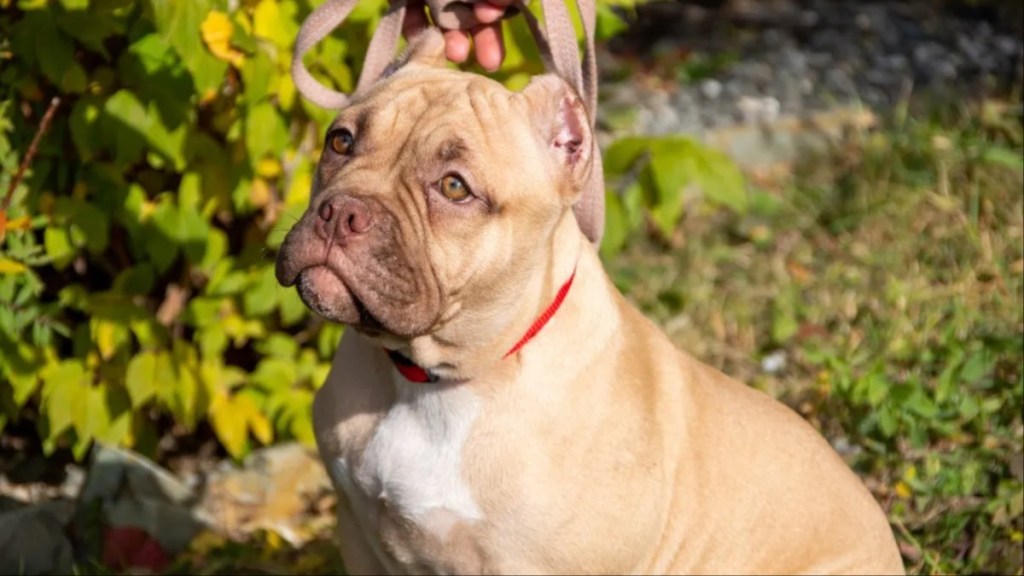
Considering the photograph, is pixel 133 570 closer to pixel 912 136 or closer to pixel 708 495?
pixel 708 495

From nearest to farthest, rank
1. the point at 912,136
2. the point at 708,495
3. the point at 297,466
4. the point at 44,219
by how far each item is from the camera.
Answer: the point at 708,495
the point at 44,219
the point at 297,466
the point at 912,136

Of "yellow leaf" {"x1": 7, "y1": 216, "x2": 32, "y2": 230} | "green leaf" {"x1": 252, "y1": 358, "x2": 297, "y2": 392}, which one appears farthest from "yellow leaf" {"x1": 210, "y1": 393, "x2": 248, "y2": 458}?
"yellow leaf" {"x1": 7, "y1": 216, "x2": 32, "y2": 230}

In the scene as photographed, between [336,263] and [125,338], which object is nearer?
[336,263]

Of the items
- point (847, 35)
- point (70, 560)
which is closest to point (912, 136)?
point (847, 35)

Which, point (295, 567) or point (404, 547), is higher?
point (404, 547)

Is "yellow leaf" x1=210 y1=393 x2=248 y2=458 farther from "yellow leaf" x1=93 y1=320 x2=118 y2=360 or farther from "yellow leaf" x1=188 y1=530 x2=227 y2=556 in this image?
"yellow leaf" x1=93 y1=320 x2=118 y2=360

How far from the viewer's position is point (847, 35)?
9625 millimetres

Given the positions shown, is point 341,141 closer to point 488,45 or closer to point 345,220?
point 345,220

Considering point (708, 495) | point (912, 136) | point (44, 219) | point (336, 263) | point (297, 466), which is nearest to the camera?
point (336, 263)

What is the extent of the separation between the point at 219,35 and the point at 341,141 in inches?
42.6

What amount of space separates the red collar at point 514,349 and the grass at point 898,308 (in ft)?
5.54

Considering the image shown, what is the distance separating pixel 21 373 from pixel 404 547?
1.86 meters

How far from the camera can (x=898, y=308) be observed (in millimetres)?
6195

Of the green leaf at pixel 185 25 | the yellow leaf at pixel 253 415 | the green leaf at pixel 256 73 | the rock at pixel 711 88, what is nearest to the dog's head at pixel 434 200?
the green leaf at pixel 185 25
